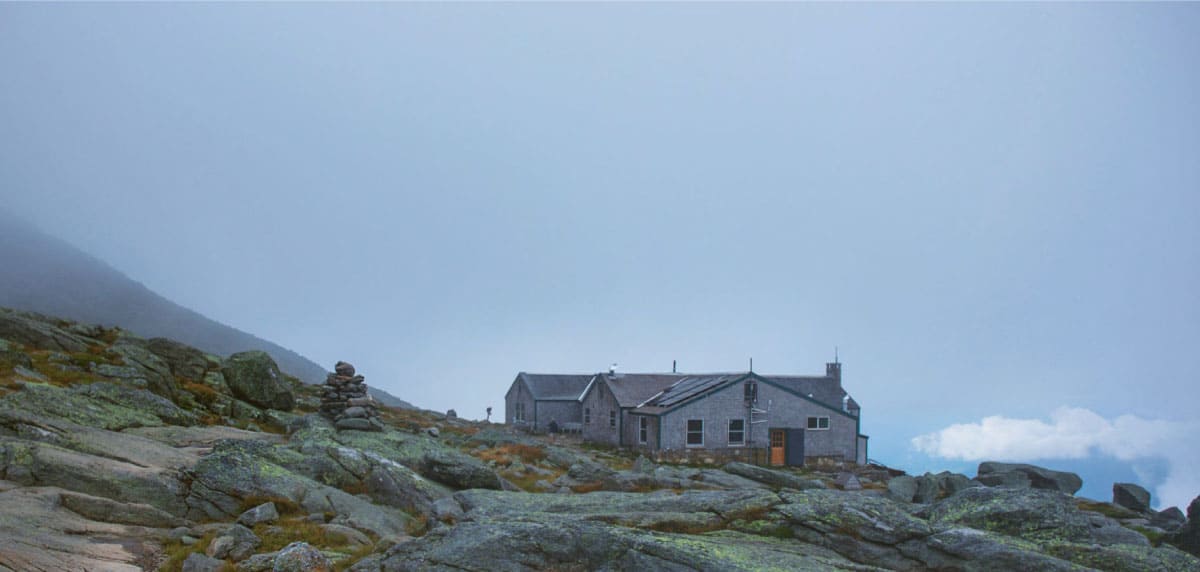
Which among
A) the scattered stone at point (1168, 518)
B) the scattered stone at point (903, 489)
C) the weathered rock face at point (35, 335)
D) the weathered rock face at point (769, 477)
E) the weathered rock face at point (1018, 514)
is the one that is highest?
the weathered rock face at point (35, 335)

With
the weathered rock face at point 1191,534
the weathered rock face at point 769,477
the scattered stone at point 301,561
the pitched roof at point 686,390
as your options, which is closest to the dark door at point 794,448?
the pitched roof at point 686,390

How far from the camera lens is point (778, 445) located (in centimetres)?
4778

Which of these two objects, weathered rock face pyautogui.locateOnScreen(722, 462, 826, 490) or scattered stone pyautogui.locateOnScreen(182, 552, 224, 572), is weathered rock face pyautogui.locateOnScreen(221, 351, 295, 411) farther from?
scattered stone pyautogui.locateOnScreen(182, 552, 224, 572)

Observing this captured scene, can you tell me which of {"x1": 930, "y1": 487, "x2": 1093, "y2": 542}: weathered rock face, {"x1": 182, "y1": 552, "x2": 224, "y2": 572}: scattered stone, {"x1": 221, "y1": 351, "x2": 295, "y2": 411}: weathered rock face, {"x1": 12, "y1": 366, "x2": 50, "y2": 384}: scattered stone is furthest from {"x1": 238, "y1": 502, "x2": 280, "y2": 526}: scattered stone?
{"x1": 221, "y1": 351, "x2": 295, "y2": 411}: weathered rock face

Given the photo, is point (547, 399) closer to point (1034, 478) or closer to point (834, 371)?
point (834, 371)

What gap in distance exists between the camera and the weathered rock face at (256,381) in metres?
32.1

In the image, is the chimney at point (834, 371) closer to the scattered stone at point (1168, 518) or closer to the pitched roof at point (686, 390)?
the pitched roof at point (686, 390)

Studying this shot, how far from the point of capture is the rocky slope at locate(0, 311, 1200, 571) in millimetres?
8938

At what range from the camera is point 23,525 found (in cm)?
1098

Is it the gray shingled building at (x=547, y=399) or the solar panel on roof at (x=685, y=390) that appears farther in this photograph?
the gray shingled building at (x=547, y=399)

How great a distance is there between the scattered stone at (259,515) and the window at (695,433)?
116 ft

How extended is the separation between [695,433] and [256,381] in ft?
93.7

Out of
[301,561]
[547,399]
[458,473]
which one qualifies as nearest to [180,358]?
[458,473]

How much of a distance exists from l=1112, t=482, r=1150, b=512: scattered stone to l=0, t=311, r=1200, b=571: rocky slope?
32.0ft
